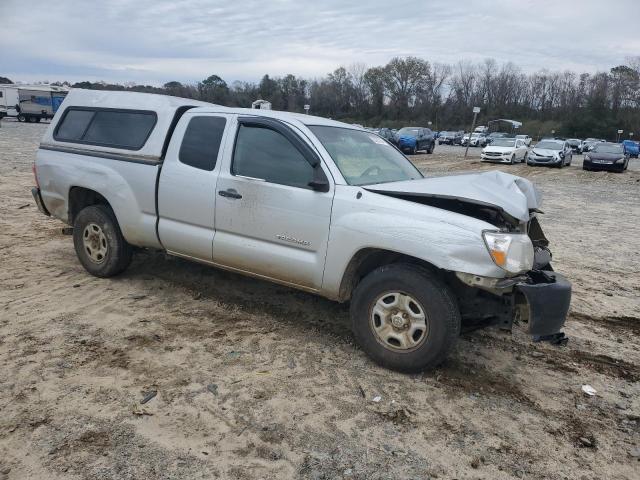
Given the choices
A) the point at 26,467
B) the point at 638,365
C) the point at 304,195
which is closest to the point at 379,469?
the point at 26,467

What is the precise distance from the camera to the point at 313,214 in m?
4.07

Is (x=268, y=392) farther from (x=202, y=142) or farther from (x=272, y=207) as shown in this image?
(x=202, y=142)

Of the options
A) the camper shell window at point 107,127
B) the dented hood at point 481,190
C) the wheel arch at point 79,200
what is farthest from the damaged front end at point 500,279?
the wheel arch at point 79,200

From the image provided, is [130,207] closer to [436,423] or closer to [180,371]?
[180,371]

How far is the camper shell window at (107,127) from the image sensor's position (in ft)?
17.0

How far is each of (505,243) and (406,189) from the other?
2.78 ft

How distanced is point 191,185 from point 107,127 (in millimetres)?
1534

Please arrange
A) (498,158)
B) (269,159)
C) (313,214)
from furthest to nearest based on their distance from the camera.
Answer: (498,158)
(269,159)
(313,214)

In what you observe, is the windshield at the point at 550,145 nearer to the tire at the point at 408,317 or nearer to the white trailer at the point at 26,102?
the tire at the point at 408,317

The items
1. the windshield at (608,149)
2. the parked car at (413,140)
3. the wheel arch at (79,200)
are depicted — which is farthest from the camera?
the parked car at (413,140)

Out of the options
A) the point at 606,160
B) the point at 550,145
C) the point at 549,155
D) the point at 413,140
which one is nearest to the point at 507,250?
the point at 549,155

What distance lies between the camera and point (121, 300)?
5.00 metres

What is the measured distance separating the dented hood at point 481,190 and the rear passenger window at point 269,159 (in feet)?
2.04

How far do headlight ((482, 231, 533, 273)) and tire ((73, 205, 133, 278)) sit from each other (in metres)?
3.80
